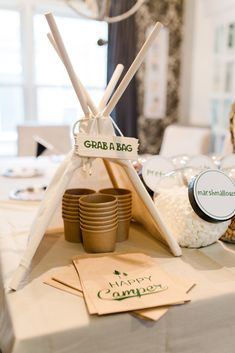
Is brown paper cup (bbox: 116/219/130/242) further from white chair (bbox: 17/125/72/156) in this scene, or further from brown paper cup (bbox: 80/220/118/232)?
white chair (bbox: 17/125/72/156)

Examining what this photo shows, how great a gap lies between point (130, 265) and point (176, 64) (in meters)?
3.68

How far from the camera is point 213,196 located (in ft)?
2.67

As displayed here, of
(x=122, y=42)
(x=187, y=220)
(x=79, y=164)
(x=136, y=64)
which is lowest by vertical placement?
(x=187, y=220)

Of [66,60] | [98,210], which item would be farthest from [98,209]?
[66,60]

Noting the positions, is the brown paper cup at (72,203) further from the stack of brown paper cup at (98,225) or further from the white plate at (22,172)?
the white plate at (22,172)

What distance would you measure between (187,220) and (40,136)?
2.26m

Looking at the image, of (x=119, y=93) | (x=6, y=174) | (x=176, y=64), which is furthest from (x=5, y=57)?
(x=119, y=93)

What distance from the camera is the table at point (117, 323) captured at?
546mm

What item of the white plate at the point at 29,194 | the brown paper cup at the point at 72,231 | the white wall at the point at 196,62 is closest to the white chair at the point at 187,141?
the white wall at the point at 196,62

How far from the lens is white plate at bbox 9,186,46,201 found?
53.6 inches

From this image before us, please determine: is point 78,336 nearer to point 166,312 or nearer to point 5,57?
point 166,312

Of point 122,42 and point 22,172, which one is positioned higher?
point 122,42

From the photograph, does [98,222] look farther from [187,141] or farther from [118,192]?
[187,141]

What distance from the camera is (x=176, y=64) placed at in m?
4.02
